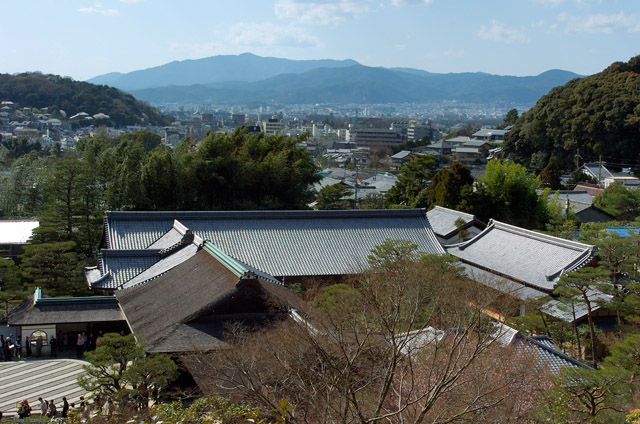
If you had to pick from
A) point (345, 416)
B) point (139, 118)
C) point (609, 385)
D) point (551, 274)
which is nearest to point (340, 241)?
point (551, 274)

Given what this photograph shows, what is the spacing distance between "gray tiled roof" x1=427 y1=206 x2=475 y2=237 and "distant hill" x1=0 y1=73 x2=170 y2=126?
288 ft

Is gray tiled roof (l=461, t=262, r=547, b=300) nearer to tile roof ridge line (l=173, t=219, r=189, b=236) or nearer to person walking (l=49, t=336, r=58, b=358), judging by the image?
tile roof ridge line (l=173, t=219, r=189, b=236)

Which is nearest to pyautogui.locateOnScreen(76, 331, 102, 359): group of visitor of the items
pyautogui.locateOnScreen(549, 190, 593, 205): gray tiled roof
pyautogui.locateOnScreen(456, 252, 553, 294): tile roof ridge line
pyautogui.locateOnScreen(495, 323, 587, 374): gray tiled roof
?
pyautogui.locateOnScreen(495, 323, 587, 374): gray tiled roof

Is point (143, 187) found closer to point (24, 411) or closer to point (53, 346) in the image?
point (53, 346)

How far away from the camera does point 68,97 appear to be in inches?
4272

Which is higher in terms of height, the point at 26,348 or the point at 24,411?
the point at 24,411

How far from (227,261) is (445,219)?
1428cm

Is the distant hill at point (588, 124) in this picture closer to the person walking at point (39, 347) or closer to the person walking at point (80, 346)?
A: the person walking at point (80, 346)

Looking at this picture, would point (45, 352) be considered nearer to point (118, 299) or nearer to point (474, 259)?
point (118, 299)

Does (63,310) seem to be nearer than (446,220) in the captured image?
Yes

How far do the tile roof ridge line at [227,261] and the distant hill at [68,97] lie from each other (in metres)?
95.4

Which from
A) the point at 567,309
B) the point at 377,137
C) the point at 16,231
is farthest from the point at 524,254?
the point at 377,137

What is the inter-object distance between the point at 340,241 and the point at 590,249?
691 centimetres

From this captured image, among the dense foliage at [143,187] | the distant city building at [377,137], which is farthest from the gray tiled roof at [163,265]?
the distant city building at [377,137]
